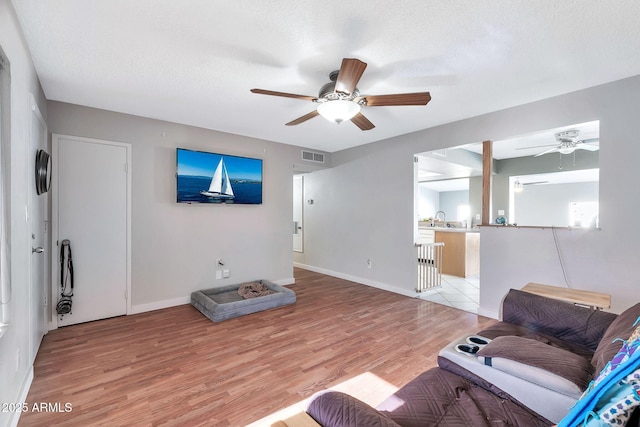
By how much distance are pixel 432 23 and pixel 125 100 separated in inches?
124

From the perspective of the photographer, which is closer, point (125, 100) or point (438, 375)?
point (438, 375)

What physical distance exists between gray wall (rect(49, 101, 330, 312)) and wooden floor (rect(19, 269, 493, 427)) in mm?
453

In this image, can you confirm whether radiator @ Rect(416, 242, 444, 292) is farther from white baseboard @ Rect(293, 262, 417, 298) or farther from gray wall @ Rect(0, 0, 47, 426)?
Answer: gray wall @ Rect(0, 0, 47, 426)

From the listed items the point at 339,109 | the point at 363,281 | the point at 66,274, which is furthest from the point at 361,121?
the point at 66,274

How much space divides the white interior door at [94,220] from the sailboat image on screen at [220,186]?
1001 millimetres

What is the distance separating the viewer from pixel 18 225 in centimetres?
179

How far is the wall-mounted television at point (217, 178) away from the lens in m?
3.82

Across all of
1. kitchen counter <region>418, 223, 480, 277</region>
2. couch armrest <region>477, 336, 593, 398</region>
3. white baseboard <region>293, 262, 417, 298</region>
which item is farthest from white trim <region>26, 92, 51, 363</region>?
kitchen counter <region>418, 223, 480, 277</region>

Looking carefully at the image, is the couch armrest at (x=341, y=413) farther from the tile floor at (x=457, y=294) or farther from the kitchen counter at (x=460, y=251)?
the kitchen counter at (x=460, y=251)

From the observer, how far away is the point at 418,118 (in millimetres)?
3658

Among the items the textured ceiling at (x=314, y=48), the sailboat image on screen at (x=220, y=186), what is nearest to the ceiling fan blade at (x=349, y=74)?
the textured ceiling at (x=314, y=48)

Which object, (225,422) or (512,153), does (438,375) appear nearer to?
(225,422)

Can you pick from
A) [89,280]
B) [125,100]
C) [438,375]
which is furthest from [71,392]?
[125,100]

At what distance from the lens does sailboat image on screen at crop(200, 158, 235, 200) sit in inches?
159
